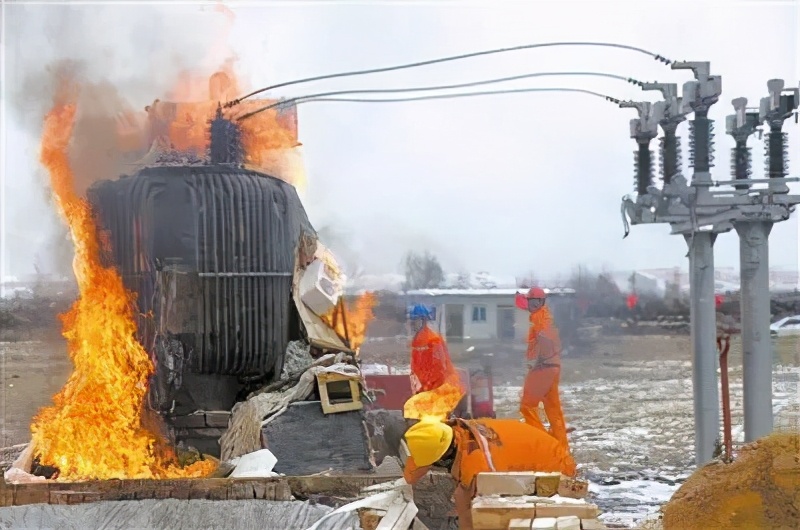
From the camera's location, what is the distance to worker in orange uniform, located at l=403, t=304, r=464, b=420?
558 cm

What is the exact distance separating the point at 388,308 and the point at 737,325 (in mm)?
2669

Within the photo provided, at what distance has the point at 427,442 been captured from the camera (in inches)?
140

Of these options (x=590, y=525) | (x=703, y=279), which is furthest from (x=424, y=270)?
(x=590, y=525)

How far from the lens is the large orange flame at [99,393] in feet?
18.8

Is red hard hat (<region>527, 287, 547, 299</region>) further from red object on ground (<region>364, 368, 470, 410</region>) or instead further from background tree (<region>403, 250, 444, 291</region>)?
red object on ground (<region>364, 368, 470, 410</region>)

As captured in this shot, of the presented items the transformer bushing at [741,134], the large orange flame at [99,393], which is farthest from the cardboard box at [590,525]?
the large orange flame at [99,393]

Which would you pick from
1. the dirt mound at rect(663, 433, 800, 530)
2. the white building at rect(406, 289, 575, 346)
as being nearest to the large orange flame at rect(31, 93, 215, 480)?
the white building at rect(406, 289, 575, 346)

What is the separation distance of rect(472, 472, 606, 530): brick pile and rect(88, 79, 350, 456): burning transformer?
2729 mm

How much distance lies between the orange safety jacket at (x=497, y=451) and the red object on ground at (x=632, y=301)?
209 centimetres

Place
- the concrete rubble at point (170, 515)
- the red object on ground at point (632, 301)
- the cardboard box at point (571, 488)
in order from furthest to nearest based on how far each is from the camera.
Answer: the red object on ground at point (632, 301), the concrete rubble at point (170, 515), the cardboard box at point (571, 488)

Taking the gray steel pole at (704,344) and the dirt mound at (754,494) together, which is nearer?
the dirt mound at (754,494)

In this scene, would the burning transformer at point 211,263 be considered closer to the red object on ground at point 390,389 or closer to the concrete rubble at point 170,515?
the red object on ground at point 390,389

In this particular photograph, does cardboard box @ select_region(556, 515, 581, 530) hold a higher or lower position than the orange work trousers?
lower

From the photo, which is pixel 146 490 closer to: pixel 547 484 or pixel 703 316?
pixel 547 484
